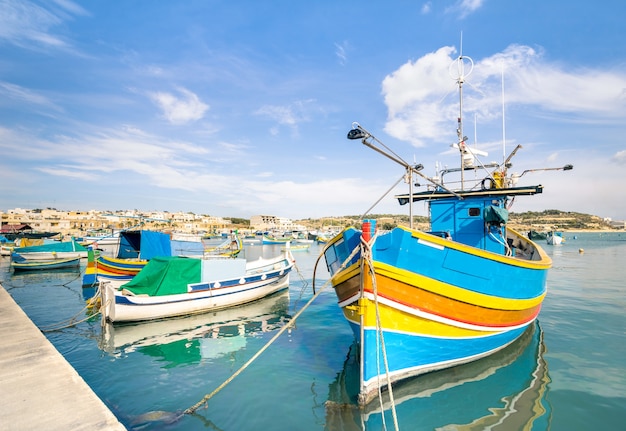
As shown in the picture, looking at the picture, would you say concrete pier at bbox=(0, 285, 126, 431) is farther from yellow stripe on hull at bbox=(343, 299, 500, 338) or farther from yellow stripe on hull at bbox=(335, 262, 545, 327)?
yellow stripe on hull at bbox=(335, 262, 545, 327)

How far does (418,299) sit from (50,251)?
39.8 m

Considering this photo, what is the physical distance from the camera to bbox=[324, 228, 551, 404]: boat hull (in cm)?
607

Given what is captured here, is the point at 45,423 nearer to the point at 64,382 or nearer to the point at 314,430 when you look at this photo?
the point at 64,382

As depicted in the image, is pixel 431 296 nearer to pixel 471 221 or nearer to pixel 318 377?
pixel 318 377

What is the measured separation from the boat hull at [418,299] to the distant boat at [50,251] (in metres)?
37.4

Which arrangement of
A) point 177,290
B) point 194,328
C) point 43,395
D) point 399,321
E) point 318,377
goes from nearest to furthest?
point 43,395
point 399,321
point 318,377
point 194,328
point 177,290

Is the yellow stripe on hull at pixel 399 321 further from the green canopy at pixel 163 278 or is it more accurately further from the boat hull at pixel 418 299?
the green canopy at pixel 163 278

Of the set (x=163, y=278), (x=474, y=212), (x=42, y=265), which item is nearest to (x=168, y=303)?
(x=163, y=278)

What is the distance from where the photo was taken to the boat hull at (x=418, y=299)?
607cm

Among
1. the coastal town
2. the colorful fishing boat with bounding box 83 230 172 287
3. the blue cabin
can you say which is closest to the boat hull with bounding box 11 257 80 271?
the colorful fishing boat with bounding box 83 230 172 287

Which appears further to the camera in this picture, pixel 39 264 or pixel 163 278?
pixel 39 264

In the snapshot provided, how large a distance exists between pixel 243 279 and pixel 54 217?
466ft

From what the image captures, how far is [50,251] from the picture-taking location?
3259cm

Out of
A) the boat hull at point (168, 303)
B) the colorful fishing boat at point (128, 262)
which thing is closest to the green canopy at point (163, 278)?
the boat hull at point (168, 303)
